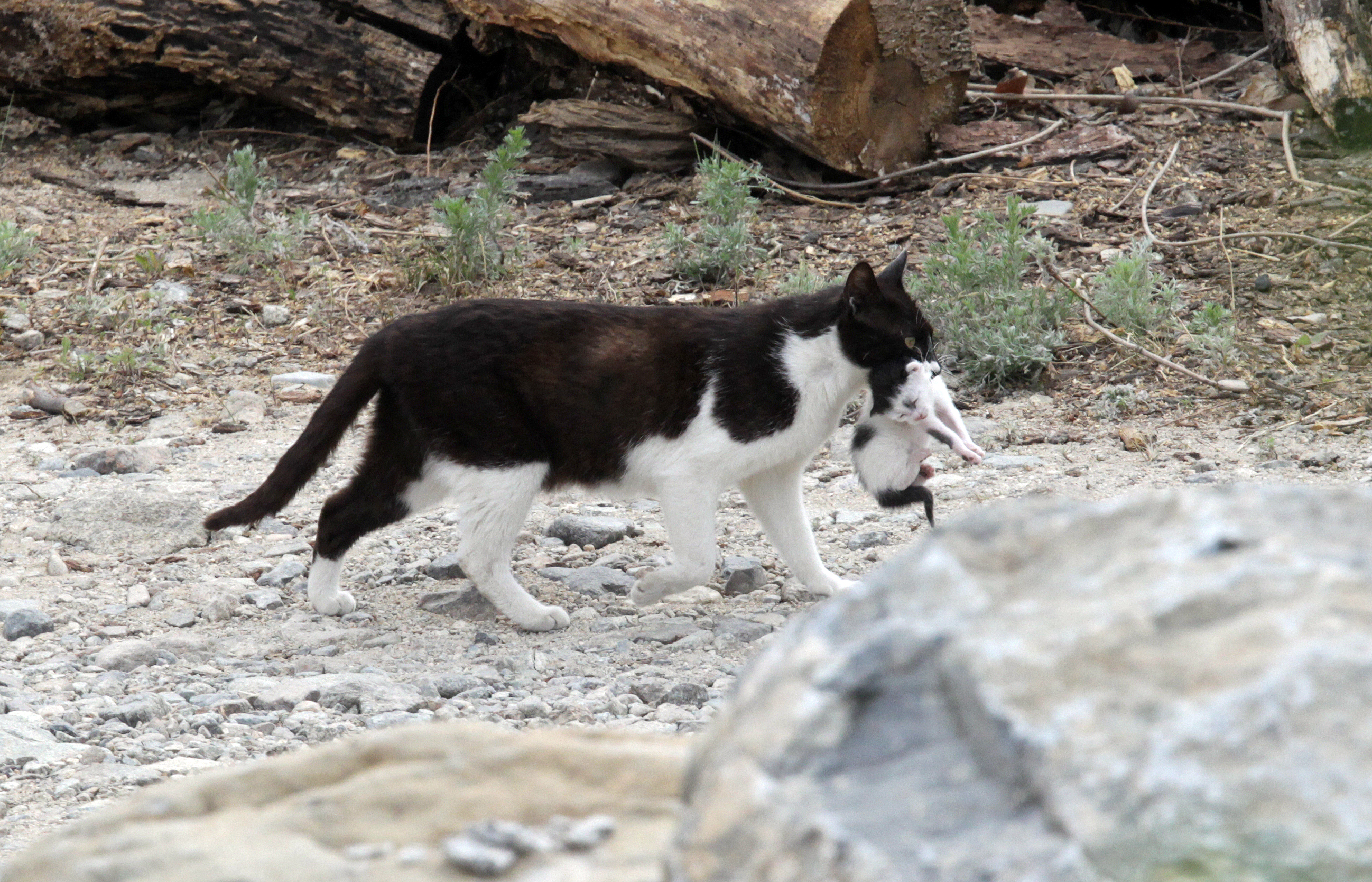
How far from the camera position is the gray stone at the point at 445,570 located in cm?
497

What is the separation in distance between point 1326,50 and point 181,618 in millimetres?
5895

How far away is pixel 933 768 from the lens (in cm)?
127

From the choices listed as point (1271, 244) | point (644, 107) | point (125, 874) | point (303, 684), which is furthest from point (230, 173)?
point (125, 874)

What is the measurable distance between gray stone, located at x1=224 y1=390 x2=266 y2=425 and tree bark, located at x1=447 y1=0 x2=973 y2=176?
8.99 ft

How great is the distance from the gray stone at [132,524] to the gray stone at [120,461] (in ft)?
1.45

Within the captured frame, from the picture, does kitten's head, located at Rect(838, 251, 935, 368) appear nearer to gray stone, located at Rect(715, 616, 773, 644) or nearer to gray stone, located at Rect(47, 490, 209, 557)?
gray stone, located at Rect(715, 616, 773, 644)

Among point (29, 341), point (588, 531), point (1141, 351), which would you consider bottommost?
point (29, 341)

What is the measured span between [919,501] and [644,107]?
4356 mm

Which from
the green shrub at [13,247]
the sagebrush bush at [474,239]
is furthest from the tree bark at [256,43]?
the sagebrush bush at [474,239]

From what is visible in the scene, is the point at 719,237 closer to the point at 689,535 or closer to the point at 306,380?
the point at 306,380

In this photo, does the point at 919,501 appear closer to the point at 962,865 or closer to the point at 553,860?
the point at 553,860

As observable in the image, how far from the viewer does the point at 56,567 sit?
4832 millimetres

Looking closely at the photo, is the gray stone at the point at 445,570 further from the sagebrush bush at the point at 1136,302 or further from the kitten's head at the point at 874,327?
the sagebrush bush at the point at 1136,302

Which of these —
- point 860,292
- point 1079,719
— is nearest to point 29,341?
point 860,292
